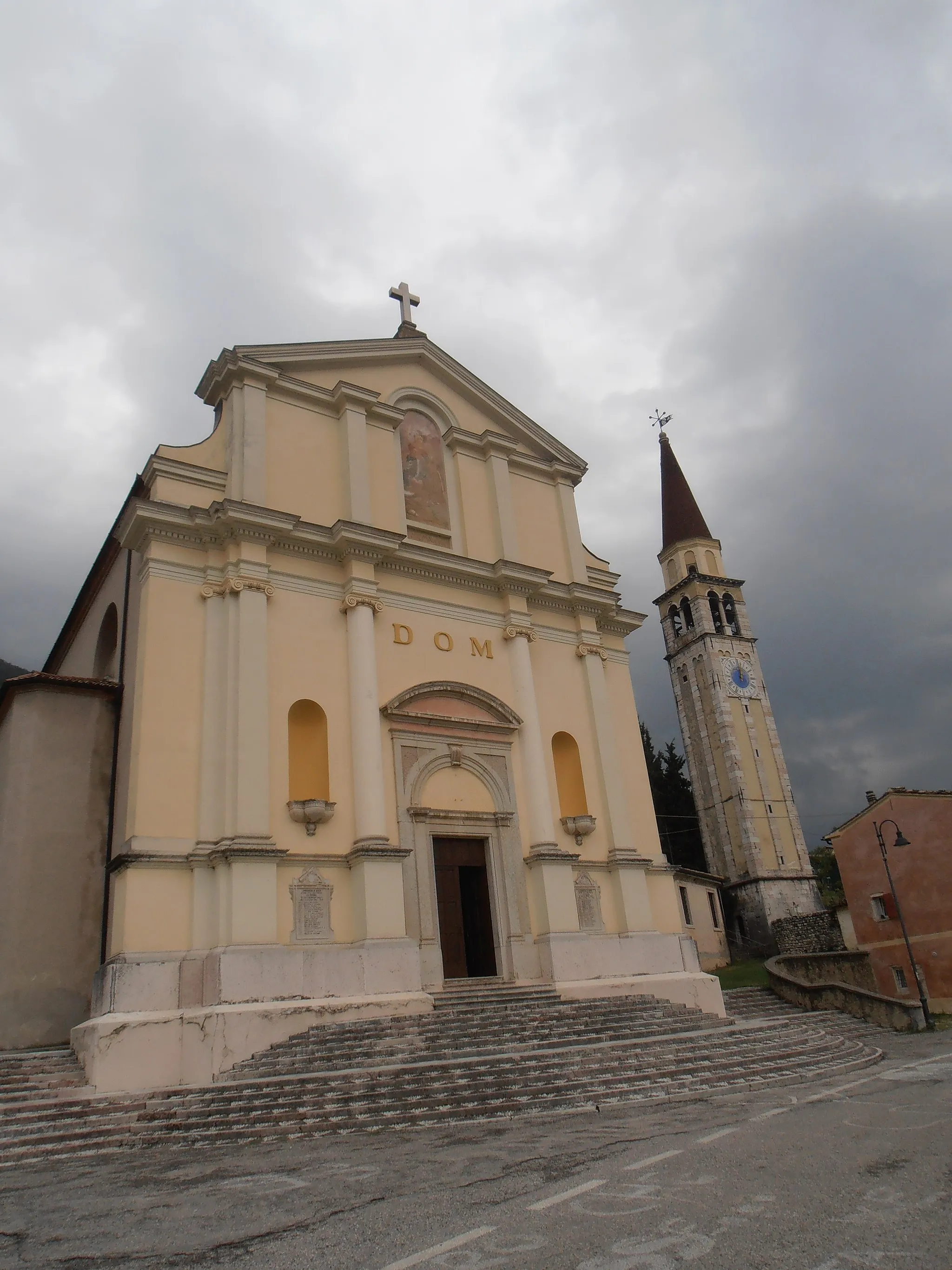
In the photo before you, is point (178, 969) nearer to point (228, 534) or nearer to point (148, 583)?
point (148, 583)

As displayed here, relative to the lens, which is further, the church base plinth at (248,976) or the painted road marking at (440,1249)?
the church base plinth at (248,976)

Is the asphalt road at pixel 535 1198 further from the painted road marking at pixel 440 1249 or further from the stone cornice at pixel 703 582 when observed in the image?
the stone cornice at pixel 703 582

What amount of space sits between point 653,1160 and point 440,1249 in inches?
90.9

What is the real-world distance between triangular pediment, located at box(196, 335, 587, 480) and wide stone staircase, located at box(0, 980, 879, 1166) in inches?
452

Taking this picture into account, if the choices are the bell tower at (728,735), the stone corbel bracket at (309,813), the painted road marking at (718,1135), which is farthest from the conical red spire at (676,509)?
the painted road marking at (718,1135)

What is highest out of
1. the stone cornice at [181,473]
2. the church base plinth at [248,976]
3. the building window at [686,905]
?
the stone cornice at [181,473]

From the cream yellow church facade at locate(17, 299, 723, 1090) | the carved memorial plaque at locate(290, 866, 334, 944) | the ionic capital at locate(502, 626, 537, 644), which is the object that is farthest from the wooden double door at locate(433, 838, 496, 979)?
the ionic capital at locate(502, 626, 537, 644)

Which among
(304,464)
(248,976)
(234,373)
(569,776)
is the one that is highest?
(234,373)

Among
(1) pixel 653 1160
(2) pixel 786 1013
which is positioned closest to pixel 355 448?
(1) pixel 653 1160

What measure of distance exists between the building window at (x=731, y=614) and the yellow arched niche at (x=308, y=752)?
38.5 metres

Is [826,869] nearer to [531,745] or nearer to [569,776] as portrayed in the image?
[569,776]

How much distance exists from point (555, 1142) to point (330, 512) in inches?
467

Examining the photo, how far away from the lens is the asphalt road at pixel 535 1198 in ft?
13.0

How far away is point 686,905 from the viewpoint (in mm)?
34219
